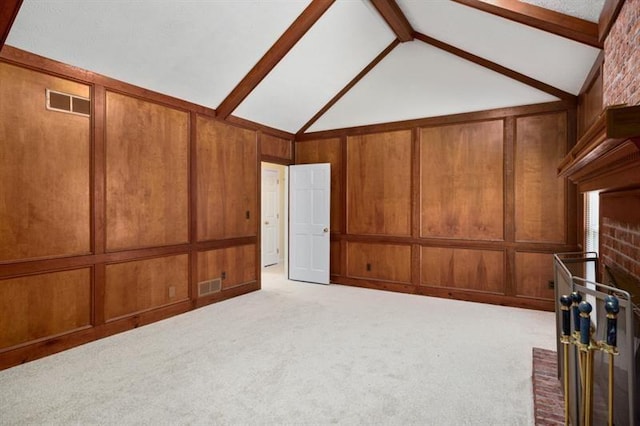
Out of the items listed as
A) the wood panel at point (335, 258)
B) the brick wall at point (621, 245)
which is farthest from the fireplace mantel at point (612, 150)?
the wood panel at point (335, 258)

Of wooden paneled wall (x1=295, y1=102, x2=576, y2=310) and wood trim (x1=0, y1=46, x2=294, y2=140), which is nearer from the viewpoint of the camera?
wood trim (x1=0, y1=46, x2=294, y2=140)

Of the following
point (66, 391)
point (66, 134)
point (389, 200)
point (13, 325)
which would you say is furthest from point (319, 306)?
point (66, 134)

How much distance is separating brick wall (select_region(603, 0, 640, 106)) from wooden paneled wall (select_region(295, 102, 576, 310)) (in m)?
1.70

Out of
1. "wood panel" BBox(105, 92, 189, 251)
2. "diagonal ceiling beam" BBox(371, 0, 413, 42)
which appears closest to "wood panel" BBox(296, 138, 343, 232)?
"diagonal ceiling beam" BBox(371, 0, 413, 42)

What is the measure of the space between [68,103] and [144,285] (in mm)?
1936

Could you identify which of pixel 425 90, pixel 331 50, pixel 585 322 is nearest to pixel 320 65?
pixel 331 50

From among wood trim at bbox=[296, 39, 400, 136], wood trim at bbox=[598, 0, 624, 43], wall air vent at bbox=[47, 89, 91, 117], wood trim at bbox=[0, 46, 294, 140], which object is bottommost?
wall air vent at bbox=[47, 89, 91, 117]

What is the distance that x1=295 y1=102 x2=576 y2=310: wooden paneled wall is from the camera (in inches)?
167

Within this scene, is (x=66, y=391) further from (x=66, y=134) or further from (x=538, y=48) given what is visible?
(x=538, y=48)

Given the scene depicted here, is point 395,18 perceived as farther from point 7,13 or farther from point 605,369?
point 605,369

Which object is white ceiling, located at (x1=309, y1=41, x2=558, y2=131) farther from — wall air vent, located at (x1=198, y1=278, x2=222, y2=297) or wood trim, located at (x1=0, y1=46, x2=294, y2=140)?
wall air vent, located at (x1=198, y1=278, x2=222, y2=297)

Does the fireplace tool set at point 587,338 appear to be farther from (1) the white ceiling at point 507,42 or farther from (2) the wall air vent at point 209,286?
(2) the wall air vent at point 209,286

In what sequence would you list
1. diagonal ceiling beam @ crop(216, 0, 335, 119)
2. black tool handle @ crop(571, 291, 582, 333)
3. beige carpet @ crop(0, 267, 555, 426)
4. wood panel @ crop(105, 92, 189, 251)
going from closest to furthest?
black tool handle @ crop(571, 291, 582, 333), beige carpet @ crop(0, 267, 555, 426), wood panel @ crop(105, 92, 189, 251), diagonal ceiling beam @ crop(216, 0, 335, 119)

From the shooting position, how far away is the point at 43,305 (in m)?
2.98
